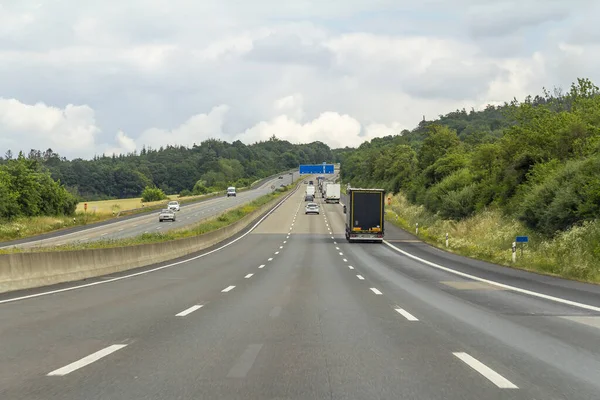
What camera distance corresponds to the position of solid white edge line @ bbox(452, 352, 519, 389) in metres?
5.86

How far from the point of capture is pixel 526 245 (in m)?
29.0

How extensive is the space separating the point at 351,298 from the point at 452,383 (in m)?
8.18

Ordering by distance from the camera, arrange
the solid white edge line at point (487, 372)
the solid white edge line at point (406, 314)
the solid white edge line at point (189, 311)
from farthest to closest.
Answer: the solid white edge line at point (189, 311) → the solid white edge line at point (406, 314) → the solid white edge line at point (487, 372)

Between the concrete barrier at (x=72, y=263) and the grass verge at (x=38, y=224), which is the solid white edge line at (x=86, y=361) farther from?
the grass verge at (x=38, y=224)

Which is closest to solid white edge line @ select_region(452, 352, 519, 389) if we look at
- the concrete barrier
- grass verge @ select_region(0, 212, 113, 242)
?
the concrete barrier

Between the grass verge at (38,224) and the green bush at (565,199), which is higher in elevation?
the green bush at (565,199)

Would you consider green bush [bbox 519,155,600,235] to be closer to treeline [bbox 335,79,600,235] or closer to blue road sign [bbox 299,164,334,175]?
treeline [bbox 335,79,600,235]

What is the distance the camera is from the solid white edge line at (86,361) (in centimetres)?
629

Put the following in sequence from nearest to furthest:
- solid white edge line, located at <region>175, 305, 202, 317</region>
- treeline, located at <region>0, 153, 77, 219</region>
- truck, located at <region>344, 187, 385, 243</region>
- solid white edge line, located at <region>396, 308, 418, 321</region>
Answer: solid white edge line, located at <region>396, 308, 418, 321</region>
solid white edge line, located at <region>175, 305, 202, 317</region>
truck, located at <region>344, 187, 385, 243</region>
treeline, located at <region>0, 153, 77, 219</region>

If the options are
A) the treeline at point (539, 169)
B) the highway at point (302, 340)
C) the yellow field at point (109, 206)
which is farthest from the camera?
the yellow field at point (109, 206)

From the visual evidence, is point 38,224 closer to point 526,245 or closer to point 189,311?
point 526,245

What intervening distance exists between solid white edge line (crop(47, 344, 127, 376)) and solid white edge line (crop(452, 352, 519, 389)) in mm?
4146

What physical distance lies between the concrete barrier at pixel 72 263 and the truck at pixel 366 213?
50.1ft

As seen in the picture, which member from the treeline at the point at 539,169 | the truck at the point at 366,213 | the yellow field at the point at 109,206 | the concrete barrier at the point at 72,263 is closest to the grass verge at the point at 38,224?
the yellow field at the point at 109,206
